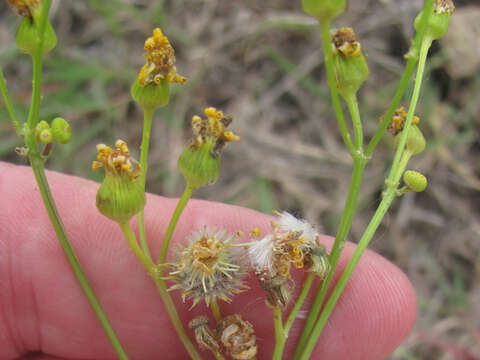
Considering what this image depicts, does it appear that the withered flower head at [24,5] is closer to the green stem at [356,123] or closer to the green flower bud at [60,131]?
the green flower bud at [60,131]

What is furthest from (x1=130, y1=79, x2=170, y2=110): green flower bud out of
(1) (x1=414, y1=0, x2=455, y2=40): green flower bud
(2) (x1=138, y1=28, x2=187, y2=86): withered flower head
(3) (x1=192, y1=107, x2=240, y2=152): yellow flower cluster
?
(1) (x1=414, y1=0, x2=455, y2=40): green flower bud

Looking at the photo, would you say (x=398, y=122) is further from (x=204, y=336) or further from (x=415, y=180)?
(x=204, y=336)

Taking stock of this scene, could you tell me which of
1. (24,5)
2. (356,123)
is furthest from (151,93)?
(356,123)

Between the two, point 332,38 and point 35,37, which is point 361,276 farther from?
point 35,37

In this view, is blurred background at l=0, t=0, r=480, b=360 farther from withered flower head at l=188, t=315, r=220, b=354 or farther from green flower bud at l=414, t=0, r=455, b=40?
green flower bud at l=414, t=0, r=455, b=40

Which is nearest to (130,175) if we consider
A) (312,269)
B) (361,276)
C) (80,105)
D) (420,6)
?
(312,269)

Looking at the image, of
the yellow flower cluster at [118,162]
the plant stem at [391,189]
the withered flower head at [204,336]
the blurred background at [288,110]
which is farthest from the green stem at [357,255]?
the blurred background at [288,110]
